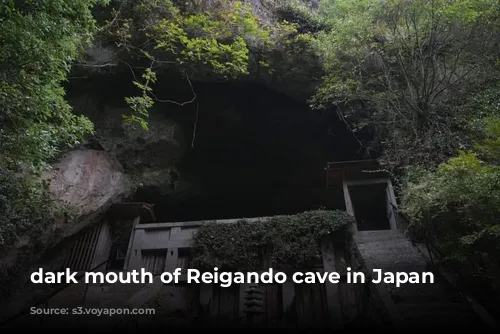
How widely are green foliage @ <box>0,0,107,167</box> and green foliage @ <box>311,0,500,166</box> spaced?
805 cm

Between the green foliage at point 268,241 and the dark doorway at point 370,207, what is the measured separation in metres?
3.81

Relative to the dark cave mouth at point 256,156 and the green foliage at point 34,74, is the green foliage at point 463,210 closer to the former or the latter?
the dark cave mouth at point 256,156

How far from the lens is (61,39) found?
7.70m

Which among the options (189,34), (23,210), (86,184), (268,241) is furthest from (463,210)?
(86,184)

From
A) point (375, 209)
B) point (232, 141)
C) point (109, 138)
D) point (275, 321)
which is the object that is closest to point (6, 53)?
point (109, 138)

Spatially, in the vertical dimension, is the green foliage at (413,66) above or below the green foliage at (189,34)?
below

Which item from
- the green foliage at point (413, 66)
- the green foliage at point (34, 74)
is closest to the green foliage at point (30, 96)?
the green foliage at point (34, 74)

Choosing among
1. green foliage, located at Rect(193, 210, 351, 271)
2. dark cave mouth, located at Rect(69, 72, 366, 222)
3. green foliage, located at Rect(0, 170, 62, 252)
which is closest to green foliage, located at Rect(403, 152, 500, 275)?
green foliage, located at Rect(193, 210, 351, 271)

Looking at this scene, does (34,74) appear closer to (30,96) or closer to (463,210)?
(30,96)

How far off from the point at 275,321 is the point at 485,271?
5066mm

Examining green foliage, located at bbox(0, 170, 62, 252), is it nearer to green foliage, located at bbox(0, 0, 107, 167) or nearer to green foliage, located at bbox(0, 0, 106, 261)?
green foliage, located at bbox(0, 0, 106, 261)

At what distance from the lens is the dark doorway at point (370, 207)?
14008 millimetres

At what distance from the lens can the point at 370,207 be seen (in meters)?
14.5

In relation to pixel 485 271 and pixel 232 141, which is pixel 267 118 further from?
pixel 485 271
